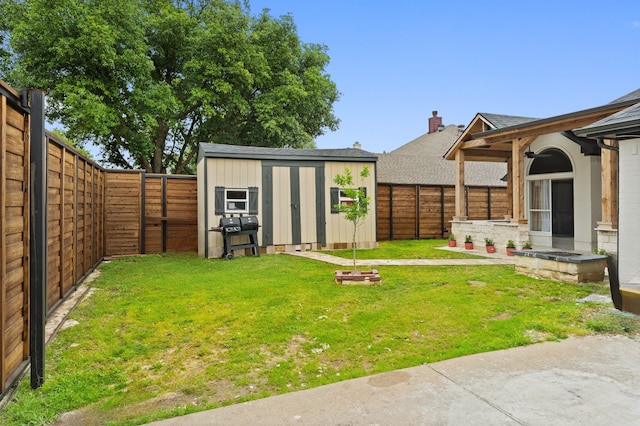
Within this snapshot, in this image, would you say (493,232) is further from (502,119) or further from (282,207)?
(282,207)

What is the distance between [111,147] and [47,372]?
16.6 meters

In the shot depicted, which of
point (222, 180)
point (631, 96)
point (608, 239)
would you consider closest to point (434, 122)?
point (631, 96)

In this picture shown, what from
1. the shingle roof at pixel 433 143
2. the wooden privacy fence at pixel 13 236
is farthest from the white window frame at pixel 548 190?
the shingle roof at pixel 433 143

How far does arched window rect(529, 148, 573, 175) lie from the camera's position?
9.71m

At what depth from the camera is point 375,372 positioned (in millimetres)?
2844

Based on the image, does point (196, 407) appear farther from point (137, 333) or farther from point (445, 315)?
point (445, 315)

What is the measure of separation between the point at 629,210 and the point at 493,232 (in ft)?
17.1

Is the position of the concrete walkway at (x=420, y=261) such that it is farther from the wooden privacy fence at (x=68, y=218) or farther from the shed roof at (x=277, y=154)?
the wooden privacy fence at (x=68, y=218)

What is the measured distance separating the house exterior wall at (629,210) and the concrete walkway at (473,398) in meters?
2.48

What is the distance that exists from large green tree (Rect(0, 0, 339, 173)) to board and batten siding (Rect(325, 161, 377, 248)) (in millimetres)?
5857

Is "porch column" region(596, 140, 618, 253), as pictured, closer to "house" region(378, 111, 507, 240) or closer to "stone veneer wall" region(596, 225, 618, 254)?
"stone veneer wall" region(596, 225, 618, 254)

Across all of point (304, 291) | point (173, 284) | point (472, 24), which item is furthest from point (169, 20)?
point (304, 291)

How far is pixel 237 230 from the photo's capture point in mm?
9273

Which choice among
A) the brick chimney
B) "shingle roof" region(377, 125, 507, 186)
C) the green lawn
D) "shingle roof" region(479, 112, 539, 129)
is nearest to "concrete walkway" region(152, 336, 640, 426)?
the green lawn
